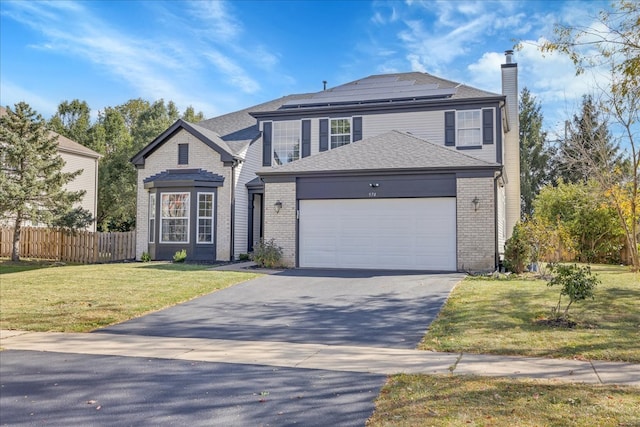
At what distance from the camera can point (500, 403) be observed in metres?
4.73

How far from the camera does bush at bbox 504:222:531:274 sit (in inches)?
567

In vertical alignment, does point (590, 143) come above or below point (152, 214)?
above

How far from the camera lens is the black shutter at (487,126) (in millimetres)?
19812

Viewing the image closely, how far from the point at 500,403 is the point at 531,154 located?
39.2 m

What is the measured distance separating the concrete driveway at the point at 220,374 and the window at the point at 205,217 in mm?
9173

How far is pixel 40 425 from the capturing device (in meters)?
4.71

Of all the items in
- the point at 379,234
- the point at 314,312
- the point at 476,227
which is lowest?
the point at 314,312

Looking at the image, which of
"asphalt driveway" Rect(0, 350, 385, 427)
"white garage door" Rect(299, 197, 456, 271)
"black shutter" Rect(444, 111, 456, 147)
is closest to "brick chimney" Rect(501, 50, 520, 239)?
"black shutter" Rect(444, 111, 456, 147)

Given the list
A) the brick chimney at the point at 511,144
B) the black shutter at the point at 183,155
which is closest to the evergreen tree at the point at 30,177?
the black shutter at the point at 183,155

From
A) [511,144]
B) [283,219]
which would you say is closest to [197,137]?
[283,219]

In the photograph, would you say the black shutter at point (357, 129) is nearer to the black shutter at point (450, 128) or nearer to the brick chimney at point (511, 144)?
the black shutter at point (450, 128)

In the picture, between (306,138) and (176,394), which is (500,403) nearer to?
(176,394)

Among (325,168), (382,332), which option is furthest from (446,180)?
(382,332)

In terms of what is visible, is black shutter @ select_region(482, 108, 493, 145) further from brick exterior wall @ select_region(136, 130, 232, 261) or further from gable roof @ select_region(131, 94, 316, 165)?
brick exterior wall @ select_region(136, 130, 232, 261)
